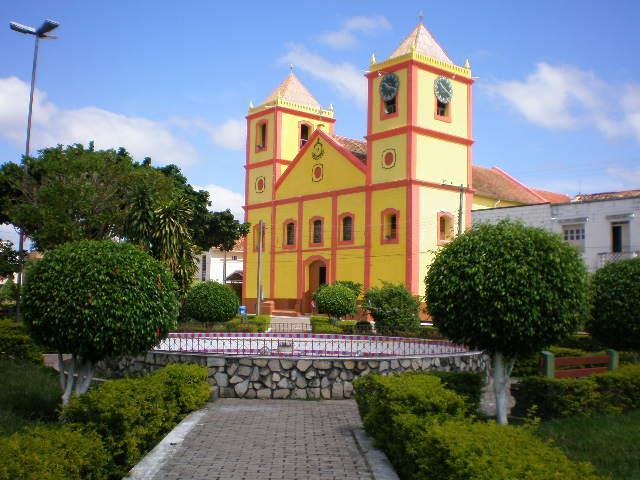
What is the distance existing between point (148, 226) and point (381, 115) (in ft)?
62.1

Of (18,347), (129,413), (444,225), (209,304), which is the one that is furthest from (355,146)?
(129,413)

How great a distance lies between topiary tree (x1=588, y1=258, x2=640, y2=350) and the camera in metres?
12.5

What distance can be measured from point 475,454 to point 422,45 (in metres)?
34.7

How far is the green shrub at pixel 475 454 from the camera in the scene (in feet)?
14.5

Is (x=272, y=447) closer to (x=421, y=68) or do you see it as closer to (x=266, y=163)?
(x=421, y=68)

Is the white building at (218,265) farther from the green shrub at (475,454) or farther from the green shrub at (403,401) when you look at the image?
the green shrub at (475,454)

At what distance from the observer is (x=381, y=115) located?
37188mm

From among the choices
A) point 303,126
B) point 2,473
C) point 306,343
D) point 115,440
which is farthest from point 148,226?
point 303,126

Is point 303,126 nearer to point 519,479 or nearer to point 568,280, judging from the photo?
point 568,280

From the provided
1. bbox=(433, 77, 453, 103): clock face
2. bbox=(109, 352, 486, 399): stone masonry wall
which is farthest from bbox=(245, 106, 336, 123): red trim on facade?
bbox=(109, 352, 486, 399): stone masonry wall

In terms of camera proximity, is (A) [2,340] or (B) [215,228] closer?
(A) [2,340]

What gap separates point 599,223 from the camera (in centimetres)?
3469

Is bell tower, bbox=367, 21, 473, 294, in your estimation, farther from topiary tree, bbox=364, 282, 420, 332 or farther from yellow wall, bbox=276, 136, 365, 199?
topiary tree, bbox=364, 282, 420, 332

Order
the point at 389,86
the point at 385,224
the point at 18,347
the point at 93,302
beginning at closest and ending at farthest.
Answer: the point at 93,302
the point at 18,347
the point at 389,86
the point at 385,224
